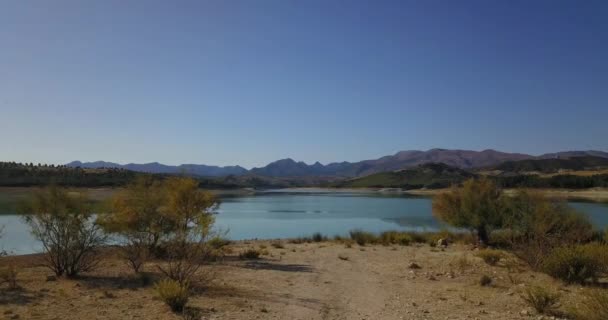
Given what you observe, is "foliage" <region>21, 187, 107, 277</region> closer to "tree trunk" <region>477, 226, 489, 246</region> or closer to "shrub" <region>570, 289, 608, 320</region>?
"shrub" <region>570, 289, 608, 320</region>

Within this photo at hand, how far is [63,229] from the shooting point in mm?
13945

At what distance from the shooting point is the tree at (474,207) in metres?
23.5

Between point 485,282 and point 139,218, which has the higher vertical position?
point 139,218

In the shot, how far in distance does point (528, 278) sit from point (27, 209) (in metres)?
14.6

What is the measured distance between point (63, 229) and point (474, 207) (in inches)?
724

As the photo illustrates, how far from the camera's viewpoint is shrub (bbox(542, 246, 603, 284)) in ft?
37.8

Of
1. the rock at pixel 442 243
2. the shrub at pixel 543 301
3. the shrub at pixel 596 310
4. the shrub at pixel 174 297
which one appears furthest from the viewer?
the rock at pixel 442 243

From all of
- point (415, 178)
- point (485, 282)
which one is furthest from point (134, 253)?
point (415, 178)

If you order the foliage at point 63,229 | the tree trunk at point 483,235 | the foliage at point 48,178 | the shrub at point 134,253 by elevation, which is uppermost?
the foliage at point 48,178

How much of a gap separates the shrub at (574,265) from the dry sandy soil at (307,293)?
366mm

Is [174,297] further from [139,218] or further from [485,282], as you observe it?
[485,282]

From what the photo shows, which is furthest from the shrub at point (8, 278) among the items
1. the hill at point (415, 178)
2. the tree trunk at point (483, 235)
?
the hill at point (415, 178)

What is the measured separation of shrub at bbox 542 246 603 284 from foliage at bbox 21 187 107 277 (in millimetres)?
12850

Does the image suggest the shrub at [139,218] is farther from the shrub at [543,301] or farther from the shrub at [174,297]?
the shrub at [543,301]
